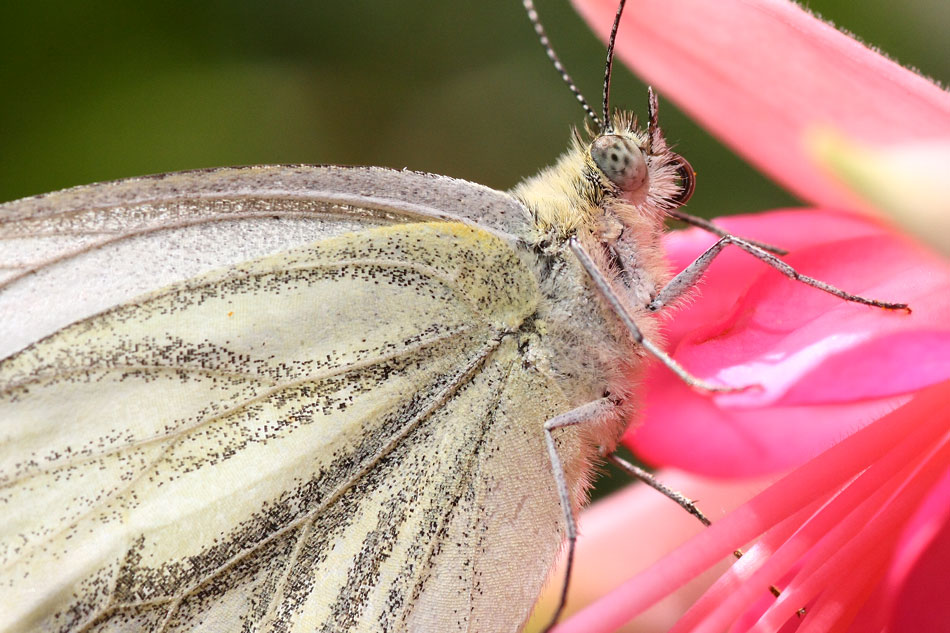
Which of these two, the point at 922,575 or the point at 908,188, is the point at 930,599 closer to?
the point at 922,575

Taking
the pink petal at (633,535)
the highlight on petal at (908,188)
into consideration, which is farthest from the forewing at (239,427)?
the highlight on petal at (908,188)

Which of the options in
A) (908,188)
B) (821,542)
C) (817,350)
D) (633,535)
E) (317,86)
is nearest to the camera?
(908,188)

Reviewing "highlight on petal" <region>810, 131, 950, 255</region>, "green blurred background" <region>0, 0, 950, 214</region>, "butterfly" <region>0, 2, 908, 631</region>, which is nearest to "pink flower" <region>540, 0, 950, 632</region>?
"butterfly" <region>0, 2, 908, 631</region>

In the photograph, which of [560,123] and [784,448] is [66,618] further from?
[560,123]

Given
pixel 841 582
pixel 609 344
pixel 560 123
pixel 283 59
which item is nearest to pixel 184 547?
pixel 609 344

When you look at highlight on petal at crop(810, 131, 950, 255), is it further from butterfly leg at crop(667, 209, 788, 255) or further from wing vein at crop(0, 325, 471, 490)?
wing vein at crop(0, 325, 471, 490)

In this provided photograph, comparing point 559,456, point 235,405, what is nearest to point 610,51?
point 559,456
